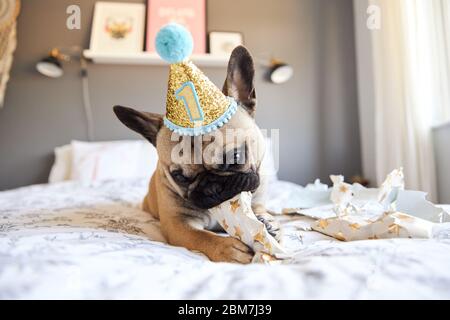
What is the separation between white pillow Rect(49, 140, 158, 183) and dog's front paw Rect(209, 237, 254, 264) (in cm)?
152

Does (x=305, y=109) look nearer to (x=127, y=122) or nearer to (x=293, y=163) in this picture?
(x=293, y=163)

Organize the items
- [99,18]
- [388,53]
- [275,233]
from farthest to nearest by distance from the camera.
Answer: [99,18]
[388,53]
[275,233]

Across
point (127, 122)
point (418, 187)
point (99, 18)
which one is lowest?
point (418, 187)

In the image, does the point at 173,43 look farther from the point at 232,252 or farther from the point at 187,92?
the point at 232,252

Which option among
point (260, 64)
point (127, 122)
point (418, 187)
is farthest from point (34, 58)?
point (418, 187)

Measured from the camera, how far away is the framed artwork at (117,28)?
2426 millimetres

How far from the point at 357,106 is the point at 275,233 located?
235 cm

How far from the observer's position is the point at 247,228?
0.56 metres

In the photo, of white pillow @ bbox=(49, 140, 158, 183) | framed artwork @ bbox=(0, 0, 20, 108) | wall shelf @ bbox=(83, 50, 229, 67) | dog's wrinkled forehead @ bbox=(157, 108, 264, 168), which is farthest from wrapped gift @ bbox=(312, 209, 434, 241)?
framed artwork @ bbox=(0, 0, 20, 108)

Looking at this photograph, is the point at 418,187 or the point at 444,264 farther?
the point at 418,187

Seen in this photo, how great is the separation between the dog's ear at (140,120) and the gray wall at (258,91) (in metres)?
1.49

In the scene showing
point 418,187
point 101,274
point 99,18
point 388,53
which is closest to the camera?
point 101,274

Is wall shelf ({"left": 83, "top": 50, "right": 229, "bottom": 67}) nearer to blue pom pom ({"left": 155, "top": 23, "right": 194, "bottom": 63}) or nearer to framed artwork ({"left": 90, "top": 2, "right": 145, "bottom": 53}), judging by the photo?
framed artwork ({"left": 90, "top": 2, "right": 145, "bottom": 53})

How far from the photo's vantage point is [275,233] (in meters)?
0.64
